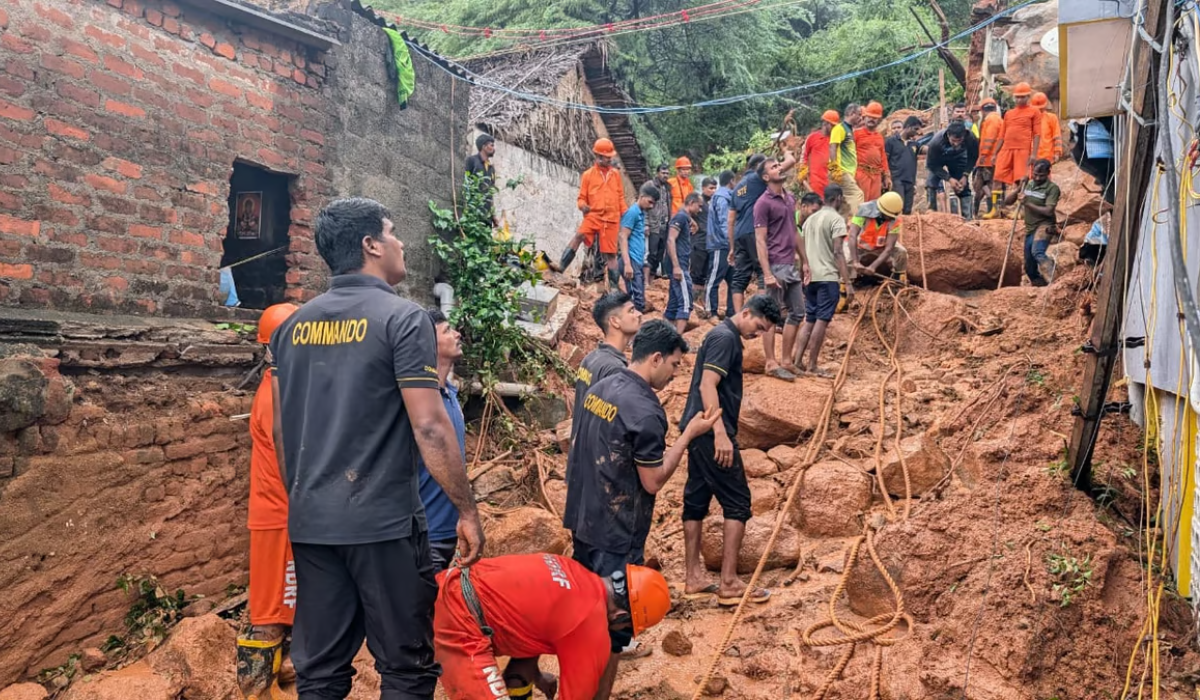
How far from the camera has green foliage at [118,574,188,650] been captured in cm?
465

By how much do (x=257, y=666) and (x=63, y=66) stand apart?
3.47 m

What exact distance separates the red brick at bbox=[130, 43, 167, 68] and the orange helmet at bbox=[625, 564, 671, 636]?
4.34 meters

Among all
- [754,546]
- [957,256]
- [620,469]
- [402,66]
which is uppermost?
[402,66]

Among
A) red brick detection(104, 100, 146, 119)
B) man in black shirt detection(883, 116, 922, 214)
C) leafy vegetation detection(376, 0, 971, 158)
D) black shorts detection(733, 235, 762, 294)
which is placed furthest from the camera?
leafy vegetation detection(376, 0, 971, 158)

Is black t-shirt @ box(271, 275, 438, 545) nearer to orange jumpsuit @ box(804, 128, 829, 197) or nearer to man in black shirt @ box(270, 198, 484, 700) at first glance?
man in black shirt @ box(270, 198, 484, 700)

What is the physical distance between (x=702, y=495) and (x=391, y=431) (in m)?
2.75

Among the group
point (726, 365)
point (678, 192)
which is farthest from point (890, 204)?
point (726, 365)

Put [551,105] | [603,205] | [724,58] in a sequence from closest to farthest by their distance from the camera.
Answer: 1. [603,205]
2. [551,105]
3. [724,58]

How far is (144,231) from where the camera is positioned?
17.4 feet

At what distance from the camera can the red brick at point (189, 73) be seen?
5.51 metres

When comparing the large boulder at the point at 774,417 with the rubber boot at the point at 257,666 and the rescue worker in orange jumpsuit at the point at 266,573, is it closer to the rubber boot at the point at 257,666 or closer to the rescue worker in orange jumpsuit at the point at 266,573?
the rescue worker in orange jumpsuit at the point at 266,573

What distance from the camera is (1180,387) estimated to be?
3479mm

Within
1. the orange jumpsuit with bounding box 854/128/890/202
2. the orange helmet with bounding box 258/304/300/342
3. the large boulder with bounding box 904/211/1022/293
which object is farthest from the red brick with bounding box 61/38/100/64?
the orange jumpsuit with bounding box 854/128/890/202

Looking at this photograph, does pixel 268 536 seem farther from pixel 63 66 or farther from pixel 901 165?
pixel 901 165
